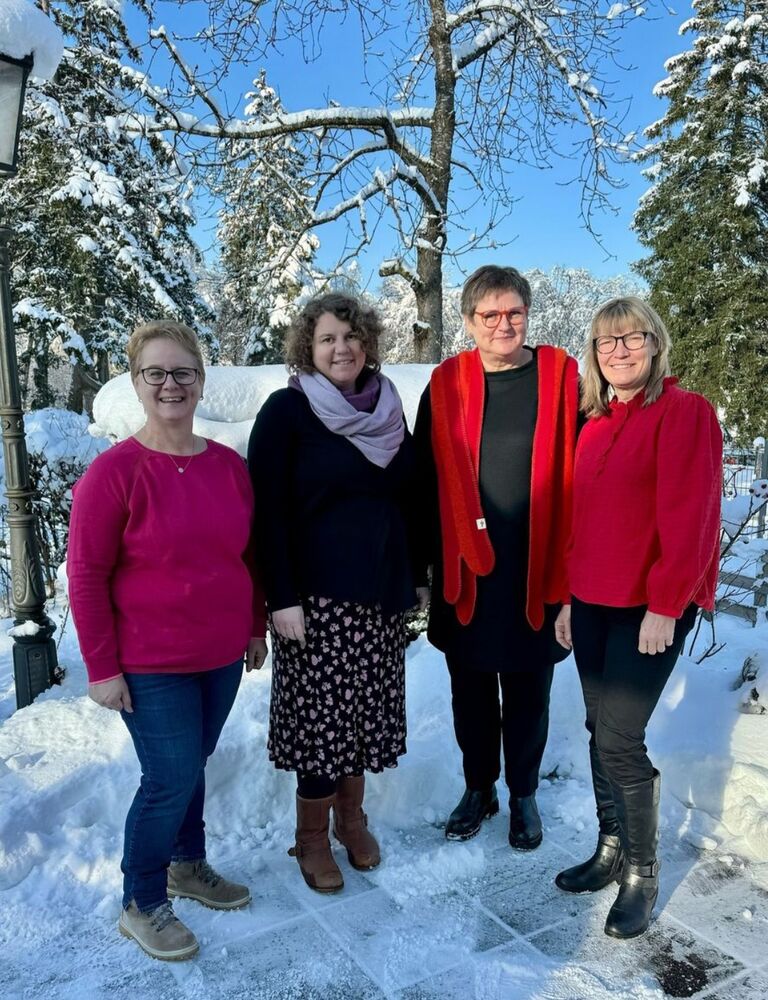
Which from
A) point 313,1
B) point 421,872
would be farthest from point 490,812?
point 313,1

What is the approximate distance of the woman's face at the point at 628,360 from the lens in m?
2.15

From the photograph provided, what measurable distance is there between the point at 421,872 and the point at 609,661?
1036 millimetres

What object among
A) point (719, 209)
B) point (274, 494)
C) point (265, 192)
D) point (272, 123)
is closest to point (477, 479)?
point (274, 494)

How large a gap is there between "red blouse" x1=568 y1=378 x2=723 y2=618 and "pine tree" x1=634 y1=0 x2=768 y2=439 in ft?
66.4

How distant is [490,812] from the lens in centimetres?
290

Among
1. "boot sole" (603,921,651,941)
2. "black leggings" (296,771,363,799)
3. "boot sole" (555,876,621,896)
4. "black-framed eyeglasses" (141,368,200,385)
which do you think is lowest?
"boot sole" (555,876,621,896)

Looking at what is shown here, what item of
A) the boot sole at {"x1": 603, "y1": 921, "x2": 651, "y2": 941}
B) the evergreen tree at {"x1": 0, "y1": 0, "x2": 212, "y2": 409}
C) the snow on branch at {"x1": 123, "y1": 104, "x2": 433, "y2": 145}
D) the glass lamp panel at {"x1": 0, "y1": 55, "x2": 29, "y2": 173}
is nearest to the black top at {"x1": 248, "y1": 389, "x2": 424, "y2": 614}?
the boot sole at {"x1": 603, "y1": 921, "x2": 651, "y2": 941}

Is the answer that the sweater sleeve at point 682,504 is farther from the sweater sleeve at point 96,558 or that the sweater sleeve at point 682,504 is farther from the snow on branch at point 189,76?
the snow on branch at point 189,76

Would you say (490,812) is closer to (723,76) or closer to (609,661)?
(609,661)

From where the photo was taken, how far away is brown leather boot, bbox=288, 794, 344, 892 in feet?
8.11

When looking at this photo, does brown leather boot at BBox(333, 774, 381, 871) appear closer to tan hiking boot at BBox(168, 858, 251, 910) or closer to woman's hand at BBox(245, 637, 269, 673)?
tan hiking boot at BBox(168, 858, 251, 910)

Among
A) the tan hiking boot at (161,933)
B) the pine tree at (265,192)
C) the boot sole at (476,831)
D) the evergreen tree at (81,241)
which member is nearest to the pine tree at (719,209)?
the evergreen tree at (81,241)

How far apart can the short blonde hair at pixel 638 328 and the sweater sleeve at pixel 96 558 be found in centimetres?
146

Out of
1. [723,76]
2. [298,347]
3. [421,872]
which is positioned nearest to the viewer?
[298,347]
